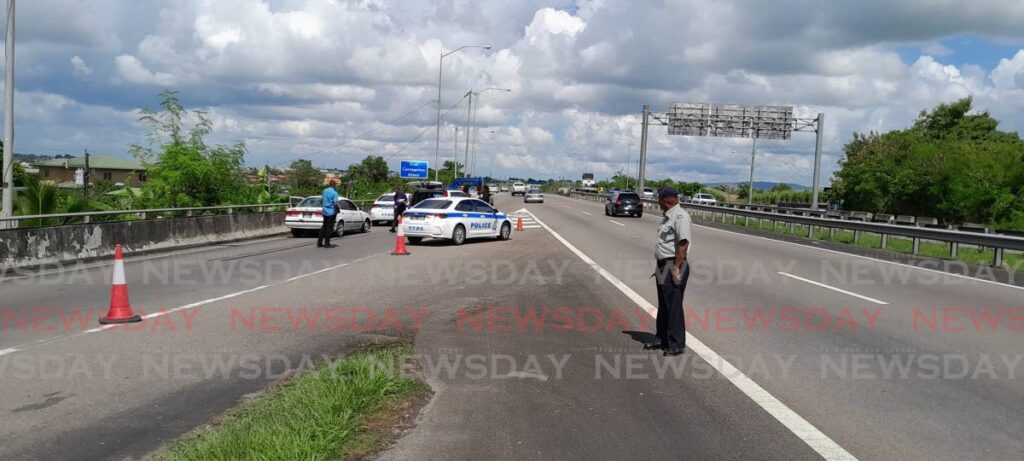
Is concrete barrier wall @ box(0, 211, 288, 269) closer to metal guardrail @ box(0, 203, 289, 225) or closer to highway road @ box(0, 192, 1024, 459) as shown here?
metal guardrail @ box(0, 203, 289, 225)

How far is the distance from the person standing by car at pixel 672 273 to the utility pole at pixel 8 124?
14.5 metres

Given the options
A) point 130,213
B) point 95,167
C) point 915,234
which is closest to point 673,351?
point 915,234

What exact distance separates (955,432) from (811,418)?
3.19 feet

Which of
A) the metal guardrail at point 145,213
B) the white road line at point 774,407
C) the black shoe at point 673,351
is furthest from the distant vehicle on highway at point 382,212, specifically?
the black shoe at point 673,351

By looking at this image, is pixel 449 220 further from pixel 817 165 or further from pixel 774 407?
pixel 817 165

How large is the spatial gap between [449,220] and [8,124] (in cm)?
1107

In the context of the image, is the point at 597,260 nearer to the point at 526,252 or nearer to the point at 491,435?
the point at 526,252

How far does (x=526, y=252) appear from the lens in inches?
805

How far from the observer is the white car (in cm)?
2553

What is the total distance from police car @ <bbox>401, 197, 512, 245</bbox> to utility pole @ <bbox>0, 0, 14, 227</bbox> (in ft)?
30.5

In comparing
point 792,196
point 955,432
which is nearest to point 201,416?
point 955,432

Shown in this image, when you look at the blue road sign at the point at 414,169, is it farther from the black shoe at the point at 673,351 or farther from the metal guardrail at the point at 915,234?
the black shoe at the point at 673,351

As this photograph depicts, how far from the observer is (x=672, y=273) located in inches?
312

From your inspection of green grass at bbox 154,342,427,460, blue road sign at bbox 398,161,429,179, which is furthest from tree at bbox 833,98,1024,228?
blue road sign at bbox 398,161,429,179
